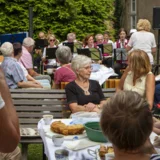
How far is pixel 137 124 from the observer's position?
2061 mm

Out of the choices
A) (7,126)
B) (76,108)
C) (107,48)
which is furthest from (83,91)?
(107,48)

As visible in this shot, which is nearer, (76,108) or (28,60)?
(76,108)

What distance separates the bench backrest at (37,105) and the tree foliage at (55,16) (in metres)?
12.7

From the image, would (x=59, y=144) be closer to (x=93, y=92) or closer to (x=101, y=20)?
(x=93, y=92)

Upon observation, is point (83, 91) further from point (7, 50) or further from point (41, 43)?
point (41, 43)

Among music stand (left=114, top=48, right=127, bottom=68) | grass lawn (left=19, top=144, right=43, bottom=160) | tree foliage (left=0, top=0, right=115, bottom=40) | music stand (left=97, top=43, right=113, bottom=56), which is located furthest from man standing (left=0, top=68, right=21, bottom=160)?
tree foliage (left=0, top=0, right=115, bottom=40)

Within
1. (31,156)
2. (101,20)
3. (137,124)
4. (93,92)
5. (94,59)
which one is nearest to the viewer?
(137,124)

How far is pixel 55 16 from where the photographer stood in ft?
59.8

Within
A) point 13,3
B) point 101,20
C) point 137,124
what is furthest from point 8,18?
point 137,124

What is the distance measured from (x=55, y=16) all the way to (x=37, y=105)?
43.2ft

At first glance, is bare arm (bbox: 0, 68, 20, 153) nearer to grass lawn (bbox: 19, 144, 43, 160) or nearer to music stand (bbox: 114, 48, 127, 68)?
grass lawn (bbox: 19, 144, 43, 160)

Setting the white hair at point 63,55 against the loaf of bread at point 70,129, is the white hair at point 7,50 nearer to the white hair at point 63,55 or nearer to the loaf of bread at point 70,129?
the white hair at point 63,55

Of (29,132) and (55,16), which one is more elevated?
(55,16)

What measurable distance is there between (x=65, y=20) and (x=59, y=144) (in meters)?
15.2
